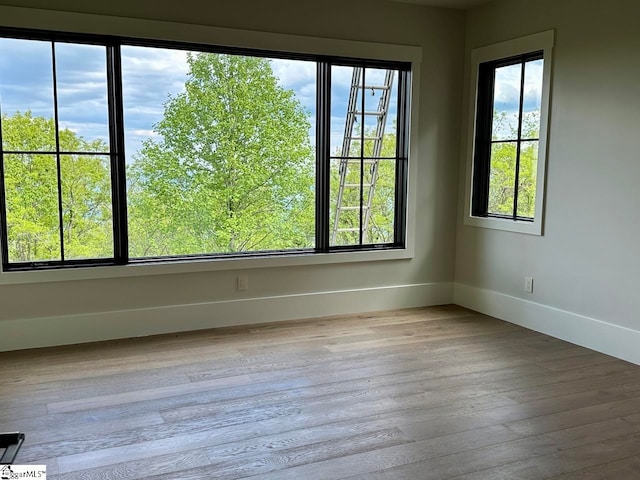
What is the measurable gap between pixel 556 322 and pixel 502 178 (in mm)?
1264

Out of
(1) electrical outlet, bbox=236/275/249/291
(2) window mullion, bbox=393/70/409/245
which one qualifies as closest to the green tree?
(1) electrical outlet, bbox=236/275/249/291

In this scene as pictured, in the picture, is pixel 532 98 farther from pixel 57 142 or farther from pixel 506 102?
pixel 57 142

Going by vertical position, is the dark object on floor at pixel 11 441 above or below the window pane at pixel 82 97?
below

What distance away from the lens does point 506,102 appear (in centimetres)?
475

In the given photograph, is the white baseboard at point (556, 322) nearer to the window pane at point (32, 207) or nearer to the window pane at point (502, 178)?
the window pane at point (502, 178)

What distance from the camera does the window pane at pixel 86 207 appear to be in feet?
13.1

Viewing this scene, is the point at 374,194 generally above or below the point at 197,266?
above

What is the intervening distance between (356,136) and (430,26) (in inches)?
45.3

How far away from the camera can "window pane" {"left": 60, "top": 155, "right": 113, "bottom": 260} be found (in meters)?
3.98

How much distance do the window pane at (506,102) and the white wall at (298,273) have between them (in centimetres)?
39

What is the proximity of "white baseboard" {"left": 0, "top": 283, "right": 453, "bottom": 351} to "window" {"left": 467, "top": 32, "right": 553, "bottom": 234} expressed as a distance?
3.04 feet

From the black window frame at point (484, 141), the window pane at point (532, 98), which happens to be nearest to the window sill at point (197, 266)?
the black window frame at point (484, 141)

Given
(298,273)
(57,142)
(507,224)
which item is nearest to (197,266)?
(298,273)

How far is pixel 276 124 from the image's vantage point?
633cm
